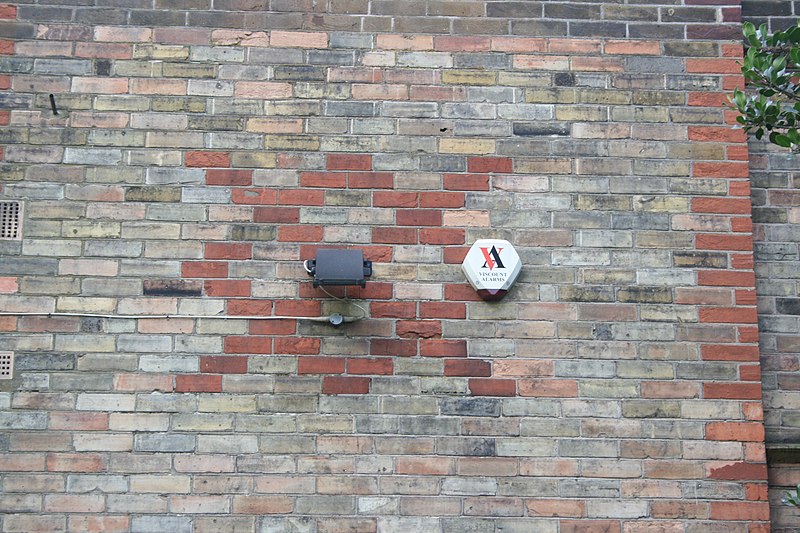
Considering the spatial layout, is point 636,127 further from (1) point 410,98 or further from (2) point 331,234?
(2) point 331,234

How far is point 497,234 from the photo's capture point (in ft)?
14.7

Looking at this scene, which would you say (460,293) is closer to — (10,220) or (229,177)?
(229,177)

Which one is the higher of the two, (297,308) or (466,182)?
(466,182)

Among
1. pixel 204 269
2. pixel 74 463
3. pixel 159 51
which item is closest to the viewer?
pixel 74 463

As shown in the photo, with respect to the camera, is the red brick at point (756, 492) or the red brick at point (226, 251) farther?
the red brick at point (226, 251)

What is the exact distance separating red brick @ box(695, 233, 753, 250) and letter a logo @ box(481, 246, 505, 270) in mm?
996

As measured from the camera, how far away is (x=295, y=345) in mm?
4332

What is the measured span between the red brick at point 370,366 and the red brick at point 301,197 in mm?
797

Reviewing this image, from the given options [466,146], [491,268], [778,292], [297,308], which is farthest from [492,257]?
[778,292]

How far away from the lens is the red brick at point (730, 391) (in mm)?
4332

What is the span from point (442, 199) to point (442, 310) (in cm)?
56

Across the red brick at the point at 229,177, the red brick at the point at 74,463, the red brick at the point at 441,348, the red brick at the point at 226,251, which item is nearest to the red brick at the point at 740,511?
the red brick at the point at 441,348

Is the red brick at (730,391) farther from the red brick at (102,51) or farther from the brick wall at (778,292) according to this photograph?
the red brick at (102,51)

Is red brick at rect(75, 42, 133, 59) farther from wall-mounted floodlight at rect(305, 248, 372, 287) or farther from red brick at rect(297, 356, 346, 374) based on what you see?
red brick at rect(297, 356, 346, 374)
